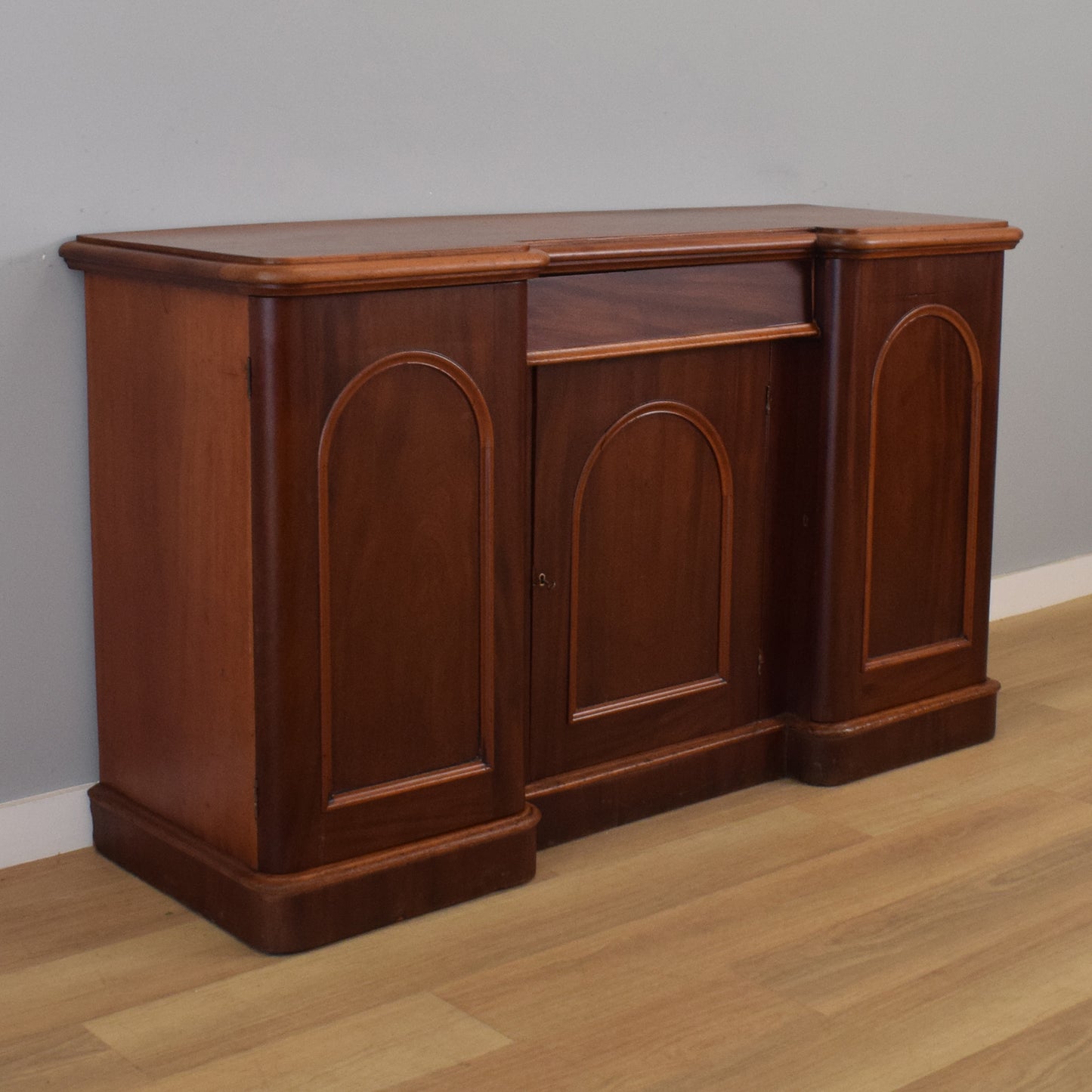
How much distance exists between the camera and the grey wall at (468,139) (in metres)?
2.31

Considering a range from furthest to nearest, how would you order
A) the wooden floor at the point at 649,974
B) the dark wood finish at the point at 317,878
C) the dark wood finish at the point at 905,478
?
the dark wood finish at the point at 905,478
the dark wood finish at the point at 317,878
the wooden floor at the point at 649,974

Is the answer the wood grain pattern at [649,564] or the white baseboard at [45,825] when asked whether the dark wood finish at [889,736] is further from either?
the white baseboard at [45,825]

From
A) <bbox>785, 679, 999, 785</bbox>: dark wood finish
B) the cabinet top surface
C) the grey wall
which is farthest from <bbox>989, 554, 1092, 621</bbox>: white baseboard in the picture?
the cabinet top surface

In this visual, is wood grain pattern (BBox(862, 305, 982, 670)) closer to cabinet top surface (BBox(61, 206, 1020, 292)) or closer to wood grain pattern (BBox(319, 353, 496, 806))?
cabinet top surface (BBox(61, 206, 1020, 292))

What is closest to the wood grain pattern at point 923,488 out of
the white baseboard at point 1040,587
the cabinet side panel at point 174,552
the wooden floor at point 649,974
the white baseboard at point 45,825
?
the wooden floor at point 649,974

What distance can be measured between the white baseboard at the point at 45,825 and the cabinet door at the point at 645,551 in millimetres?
694

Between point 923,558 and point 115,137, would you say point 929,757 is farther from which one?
point 115,137

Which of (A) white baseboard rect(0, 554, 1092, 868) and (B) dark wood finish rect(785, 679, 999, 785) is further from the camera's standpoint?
(B) dark wood finish rect(785, 679, 999, 785)

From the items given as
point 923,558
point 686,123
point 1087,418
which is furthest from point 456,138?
point 1087,418

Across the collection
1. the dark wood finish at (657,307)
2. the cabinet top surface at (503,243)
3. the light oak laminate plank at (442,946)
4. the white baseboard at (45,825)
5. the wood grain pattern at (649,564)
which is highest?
the cabinet top surface at (503,243)

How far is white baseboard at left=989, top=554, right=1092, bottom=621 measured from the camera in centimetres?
377

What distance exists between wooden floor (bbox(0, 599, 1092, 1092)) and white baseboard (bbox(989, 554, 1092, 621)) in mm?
1172

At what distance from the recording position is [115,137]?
2.34 meters

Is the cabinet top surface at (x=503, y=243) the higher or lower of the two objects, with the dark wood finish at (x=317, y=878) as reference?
higher
